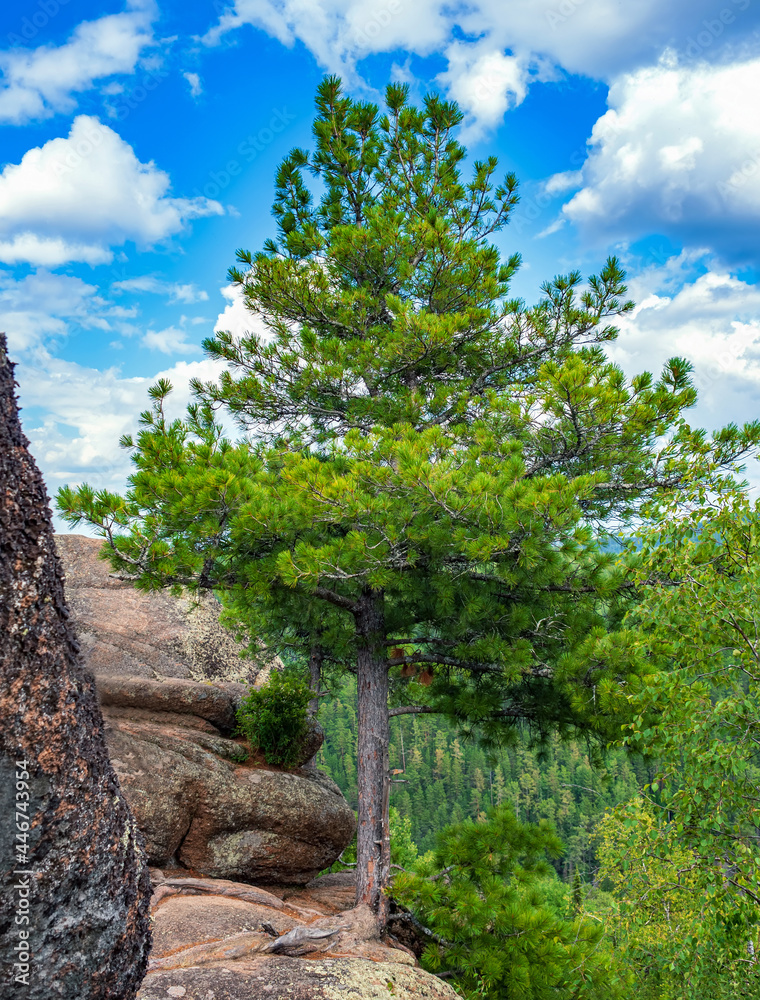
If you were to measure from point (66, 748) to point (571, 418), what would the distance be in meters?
5.80

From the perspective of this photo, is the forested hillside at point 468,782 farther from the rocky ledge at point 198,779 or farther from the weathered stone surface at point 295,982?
the weathered stone surface at point 295,982

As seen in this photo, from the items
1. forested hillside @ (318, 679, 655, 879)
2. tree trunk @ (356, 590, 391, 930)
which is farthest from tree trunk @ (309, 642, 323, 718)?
forested hillside @ (318, 679, 655, 879)

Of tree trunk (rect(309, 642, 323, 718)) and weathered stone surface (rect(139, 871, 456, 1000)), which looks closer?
weathered stone surface (rect(139, 871, 456, 1000))

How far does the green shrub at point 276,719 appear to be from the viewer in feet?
30.9

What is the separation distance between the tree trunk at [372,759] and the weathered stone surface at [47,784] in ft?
18.5

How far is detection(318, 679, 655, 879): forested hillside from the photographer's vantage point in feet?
219

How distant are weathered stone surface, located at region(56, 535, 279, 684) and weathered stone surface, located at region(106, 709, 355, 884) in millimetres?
2152

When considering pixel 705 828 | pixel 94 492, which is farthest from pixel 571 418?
pixel 94 492

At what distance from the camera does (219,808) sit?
8227 mm

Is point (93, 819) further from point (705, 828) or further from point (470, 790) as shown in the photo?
point (470, 790)

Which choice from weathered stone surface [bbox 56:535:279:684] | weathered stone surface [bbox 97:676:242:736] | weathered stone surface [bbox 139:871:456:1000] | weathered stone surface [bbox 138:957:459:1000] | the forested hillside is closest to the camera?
weathered stone surface [bbox 138:957:459:1000]

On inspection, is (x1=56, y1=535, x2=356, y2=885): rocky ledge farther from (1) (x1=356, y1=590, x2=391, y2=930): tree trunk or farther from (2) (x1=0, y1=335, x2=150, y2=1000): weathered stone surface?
(2) (x1=0, y1=335, x2=150, y2=1000): weathered stone surface

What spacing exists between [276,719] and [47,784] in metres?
7.61

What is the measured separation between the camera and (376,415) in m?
8.60
